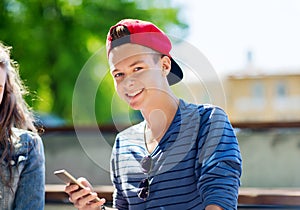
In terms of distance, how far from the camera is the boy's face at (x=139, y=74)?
4.41 feet

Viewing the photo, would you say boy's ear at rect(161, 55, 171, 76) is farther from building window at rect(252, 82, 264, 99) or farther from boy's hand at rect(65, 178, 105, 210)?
building window at rect(252, 82, 264, 99)

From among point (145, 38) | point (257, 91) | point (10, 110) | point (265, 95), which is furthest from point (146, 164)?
point (257, 91)

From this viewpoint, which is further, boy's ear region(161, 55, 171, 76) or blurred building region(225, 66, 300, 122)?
blurred building region(225, 66, 300, 122)

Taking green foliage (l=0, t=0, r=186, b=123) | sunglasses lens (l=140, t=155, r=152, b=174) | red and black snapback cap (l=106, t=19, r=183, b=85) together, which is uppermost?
green foliage (l=0, t=0, r=186, b=123)

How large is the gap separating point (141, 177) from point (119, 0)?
8.94m

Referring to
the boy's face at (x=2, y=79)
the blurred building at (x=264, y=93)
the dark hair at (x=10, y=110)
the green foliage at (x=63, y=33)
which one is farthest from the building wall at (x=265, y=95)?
the boy's face at (x=2, y=79)

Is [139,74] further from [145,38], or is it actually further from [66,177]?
[66,177]

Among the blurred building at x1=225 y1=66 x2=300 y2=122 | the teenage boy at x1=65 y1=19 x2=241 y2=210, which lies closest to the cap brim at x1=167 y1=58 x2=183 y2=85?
the teenage boy at x1=65 y1=19 x2=241 y2=210

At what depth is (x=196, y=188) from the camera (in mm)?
1298

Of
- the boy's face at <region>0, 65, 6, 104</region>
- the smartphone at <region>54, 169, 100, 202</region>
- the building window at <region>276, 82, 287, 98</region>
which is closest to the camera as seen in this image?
the smartphone at <region>54, 169, 100, 202</region>

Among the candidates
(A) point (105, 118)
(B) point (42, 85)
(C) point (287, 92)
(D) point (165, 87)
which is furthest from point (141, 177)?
(C) point (287, 92)

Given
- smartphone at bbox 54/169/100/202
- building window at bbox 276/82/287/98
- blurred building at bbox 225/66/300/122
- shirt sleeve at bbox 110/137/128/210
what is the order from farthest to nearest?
building window at bbox 276/82/287/98 → blurred building at bbox 225/66/300/122 → shirt sleeve at bbox 110/137/128/210 → smartphone at bbox 54/169/100/202

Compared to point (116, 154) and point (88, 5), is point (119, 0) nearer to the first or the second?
point (88, 5)

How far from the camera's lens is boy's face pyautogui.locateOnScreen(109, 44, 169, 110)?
1345 millimetres
